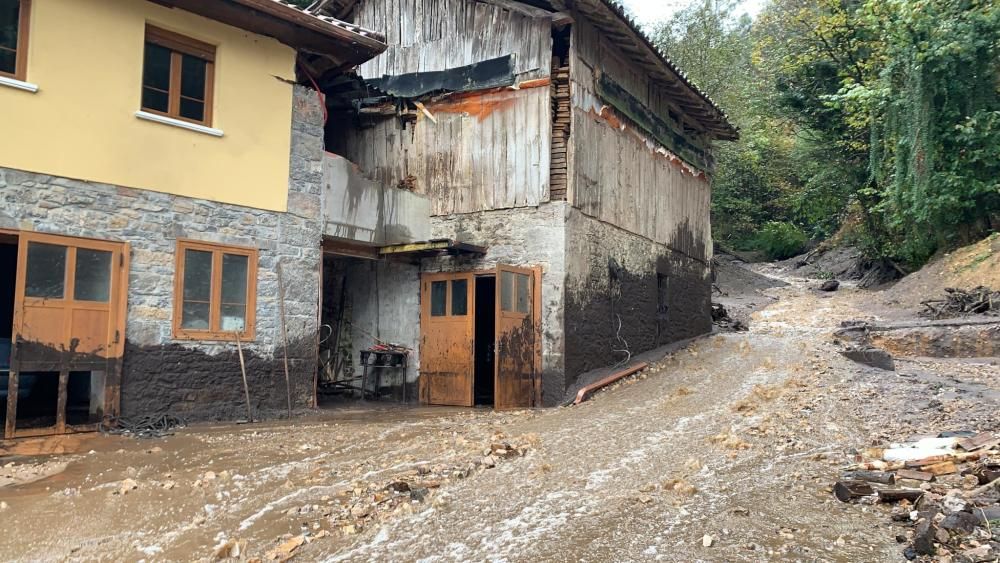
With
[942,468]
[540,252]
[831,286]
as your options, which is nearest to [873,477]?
[942,468]

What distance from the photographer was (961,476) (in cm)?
485

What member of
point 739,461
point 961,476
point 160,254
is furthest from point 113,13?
point 961,476

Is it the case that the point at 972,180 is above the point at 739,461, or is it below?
above

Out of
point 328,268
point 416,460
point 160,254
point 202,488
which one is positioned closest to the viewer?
point 202,488

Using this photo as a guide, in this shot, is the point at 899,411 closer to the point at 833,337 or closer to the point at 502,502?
the point at 502,502

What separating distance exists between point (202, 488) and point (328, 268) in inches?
299

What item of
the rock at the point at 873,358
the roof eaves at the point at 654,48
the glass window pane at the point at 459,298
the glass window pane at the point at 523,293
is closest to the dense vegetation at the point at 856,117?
the roof eaves at the point at 654,48

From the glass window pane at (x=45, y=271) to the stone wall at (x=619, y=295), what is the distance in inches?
265

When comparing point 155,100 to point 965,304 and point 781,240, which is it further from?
point 781,240

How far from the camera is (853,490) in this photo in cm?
474

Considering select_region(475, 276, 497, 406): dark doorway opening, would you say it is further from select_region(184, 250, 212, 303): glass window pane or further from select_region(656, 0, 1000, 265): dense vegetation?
select_region(656, 0, 1000, 265): dense vegetation

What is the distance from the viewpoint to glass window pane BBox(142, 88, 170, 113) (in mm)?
8539

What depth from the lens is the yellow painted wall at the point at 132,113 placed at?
25.0 ft

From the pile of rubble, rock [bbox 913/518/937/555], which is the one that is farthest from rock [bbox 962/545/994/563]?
rock [bbox 913/518/937/555]
